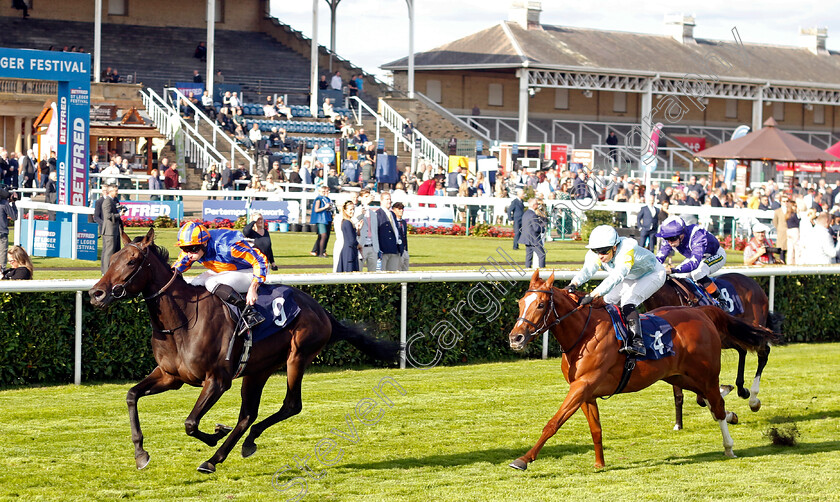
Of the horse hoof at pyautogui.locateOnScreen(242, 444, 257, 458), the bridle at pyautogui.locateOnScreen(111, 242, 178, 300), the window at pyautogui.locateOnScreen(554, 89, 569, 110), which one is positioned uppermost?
the window at pyautogui.locateOnScreen(554, 89, 569, 110)

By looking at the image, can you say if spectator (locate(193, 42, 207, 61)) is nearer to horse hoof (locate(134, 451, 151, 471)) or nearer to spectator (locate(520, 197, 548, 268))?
spectator (locate(520, 197, 548, 268))

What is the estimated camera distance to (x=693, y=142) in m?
44.2

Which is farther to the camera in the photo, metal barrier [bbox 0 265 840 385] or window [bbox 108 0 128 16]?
window [bbox 108 0 128 16]

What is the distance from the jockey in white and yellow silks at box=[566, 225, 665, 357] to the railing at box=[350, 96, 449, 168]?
23.2 m

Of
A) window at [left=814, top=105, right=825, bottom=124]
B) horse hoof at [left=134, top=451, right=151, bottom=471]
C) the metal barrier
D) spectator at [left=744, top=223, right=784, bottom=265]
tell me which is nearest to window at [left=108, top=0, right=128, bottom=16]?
spectator at [left=744, top=223, right=784, bottom=265]

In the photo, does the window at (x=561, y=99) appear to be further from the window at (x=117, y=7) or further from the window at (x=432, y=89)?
the window at (x=117, y=7)

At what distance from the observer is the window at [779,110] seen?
159ft

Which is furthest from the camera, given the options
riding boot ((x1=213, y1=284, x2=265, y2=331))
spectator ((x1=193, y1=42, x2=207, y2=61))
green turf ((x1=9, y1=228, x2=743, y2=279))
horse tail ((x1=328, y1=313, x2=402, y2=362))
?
spectator ((x1=193, y1=42, x2=207, y2=61))

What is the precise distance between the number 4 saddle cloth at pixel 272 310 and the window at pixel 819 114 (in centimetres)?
4818

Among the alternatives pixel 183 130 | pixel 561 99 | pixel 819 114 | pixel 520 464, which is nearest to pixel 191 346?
pixel 520 464

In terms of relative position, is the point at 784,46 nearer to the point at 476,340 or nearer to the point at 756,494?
the point at 476,340

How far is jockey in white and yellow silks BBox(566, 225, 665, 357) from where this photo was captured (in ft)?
21.4

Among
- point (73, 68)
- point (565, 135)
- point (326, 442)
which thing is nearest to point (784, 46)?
point (565, 135)

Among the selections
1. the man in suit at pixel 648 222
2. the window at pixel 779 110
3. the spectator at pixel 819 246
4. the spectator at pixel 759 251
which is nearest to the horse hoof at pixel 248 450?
the spectator at pixel 759 251
